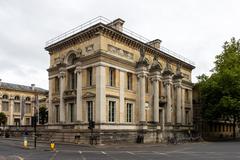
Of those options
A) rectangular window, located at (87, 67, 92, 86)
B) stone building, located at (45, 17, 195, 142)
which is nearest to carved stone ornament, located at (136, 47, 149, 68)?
stone building, located at (45, 17, 195, 142)

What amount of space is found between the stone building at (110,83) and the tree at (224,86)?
6900 millimetres

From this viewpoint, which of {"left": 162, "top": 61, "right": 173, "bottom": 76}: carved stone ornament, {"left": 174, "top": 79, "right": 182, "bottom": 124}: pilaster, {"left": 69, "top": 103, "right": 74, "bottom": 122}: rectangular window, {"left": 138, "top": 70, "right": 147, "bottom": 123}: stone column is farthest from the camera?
{"left": 174, "top": 79, "right": 182, "bottom": 124}: pilaster

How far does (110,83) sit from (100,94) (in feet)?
9.27

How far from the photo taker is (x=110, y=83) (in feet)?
136

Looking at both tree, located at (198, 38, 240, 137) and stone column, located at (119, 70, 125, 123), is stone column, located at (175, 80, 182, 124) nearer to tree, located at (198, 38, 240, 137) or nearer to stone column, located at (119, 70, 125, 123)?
tree, located at (198, 38, 240, 137)

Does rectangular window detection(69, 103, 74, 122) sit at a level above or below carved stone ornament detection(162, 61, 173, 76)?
below

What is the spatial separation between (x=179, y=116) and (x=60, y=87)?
20.1 metres

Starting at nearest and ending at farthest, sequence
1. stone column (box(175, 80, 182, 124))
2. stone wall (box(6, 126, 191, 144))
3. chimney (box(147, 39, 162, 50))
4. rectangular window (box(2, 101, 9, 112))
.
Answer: stone wall (box(6, 126, 191, 144)) < chimney (box(147, 39, 162, 50)) < stone column (box(175, 80, 182, 124)) < rectangular window (box(2, 101, 9, 112))

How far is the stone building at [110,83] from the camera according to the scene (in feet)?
132

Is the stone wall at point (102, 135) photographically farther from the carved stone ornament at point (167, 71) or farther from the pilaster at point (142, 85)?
the carved stone ornament at point (167, 71)

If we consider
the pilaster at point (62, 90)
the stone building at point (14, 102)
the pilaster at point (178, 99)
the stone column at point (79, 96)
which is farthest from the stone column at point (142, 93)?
the stone building at point (14, 102)

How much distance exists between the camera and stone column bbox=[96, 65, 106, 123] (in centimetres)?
3902

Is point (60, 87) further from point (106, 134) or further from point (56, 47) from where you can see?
point (106, 134)

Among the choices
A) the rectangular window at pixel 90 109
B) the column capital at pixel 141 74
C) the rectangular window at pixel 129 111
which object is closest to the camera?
the rectangular window at pixel 90 109
